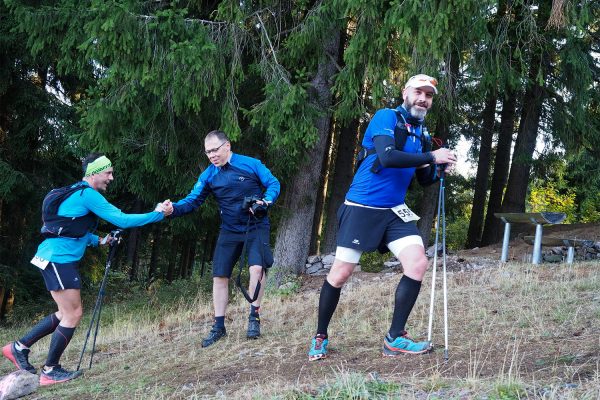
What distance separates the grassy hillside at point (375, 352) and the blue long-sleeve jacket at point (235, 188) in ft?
4.05

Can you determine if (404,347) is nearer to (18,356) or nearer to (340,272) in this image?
(340,272)

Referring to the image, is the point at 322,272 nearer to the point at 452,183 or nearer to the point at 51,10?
the point at 51,10

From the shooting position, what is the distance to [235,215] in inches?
270

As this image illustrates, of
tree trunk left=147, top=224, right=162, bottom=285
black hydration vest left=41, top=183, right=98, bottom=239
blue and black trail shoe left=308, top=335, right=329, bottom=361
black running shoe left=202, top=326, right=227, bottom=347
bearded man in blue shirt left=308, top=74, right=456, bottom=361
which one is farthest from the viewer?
tree trunk left=147, top=224, right=162, bottom=285

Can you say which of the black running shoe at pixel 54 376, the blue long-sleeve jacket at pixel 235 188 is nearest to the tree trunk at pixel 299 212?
the blue long-sleeve jacket at pixel 235 188

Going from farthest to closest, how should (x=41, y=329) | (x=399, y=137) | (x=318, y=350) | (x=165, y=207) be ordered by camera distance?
1. (x=165, y=207)
2. (x=41, y=329)
3. (x=318, y=350)
4. (x=399, y=137)

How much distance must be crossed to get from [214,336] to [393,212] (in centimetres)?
265

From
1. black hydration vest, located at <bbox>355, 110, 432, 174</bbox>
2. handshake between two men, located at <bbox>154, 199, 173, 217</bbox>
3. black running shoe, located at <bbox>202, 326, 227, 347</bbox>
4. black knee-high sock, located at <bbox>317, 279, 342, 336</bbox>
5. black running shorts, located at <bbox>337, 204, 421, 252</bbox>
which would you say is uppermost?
black hydration vest, located at <bbox>355, 110, 432, 174</bbox>

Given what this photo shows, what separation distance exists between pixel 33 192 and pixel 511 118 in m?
11.8

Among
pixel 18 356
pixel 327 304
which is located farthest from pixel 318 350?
pixel 18 356

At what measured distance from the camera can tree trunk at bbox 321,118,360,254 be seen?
1521 centimetres

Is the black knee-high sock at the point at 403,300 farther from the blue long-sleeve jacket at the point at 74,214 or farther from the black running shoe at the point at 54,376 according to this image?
the black running shoe at the point at 54,376

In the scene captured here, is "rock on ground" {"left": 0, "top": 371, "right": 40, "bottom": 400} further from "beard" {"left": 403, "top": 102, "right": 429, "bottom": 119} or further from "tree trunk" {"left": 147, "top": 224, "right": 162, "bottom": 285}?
"tree trunk" {"left": 147, "top": 224, "right": 162, "bottom": 285}

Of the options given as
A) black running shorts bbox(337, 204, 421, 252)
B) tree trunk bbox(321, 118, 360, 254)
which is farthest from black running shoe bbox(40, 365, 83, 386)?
tree trunk bbox(321, 118, 360, 254)
